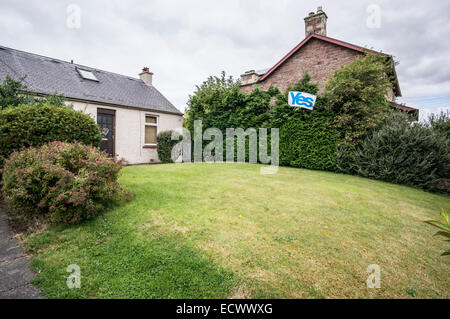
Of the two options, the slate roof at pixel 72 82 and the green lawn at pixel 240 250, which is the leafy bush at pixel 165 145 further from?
the green lawn at pixel 240 250

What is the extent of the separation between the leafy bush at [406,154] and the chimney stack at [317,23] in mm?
9322

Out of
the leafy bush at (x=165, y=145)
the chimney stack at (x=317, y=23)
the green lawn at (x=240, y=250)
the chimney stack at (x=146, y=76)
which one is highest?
the chimney stack at (x=317, y=23)

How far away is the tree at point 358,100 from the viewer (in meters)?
8.34

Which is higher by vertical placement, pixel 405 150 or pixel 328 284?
pixel 405 150

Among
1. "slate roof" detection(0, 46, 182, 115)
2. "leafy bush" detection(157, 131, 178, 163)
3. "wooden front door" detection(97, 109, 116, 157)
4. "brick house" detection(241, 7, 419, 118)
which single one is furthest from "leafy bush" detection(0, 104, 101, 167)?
"brick house" detection(241, 7, 419, 118)

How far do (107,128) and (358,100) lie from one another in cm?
1253

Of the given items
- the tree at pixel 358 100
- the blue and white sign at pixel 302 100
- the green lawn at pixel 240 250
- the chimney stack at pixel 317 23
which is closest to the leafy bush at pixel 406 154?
the tree at pixel 358 100

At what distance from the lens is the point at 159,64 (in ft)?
56.9

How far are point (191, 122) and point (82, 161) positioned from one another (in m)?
9.75

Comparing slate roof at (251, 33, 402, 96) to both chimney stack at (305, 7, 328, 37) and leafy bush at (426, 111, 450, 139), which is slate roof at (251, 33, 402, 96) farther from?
leafy bush at (426, 111, 450, 139)

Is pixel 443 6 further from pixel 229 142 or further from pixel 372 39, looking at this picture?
pixel 229 142

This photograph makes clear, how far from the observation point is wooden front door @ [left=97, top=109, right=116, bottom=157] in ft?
35.3

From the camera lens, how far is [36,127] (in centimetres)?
476
